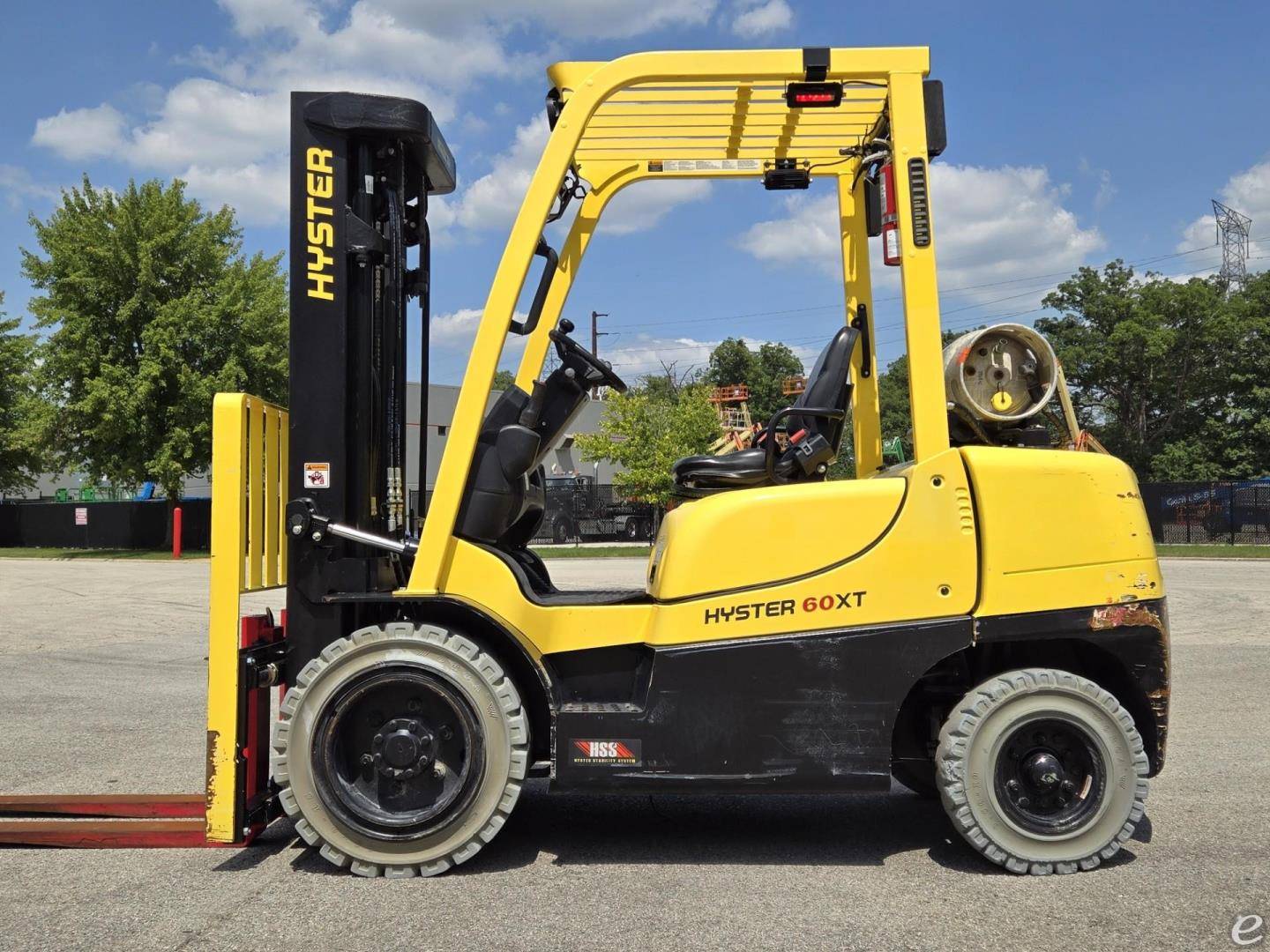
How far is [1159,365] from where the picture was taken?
140 feet

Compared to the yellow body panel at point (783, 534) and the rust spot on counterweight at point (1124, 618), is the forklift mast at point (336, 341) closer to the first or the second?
the yellow body panel at point (783, 534)

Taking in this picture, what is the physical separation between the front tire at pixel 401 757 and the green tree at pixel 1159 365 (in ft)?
138

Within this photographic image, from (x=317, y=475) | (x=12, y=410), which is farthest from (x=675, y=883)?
(x=12, y=410)

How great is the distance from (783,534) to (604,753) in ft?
3.97

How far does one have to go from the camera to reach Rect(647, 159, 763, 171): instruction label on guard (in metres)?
5.35

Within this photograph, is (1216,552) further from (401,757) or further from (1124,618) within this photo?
(401,757)

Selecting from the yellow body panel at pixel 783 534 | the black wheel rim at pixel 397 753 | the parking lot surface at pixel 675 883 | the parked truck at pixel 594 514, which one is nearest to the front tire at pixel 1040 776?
the parking lot surface at pixel 675 883

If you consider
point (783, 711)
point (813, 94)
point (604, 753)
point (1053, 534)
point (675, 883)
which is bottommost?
point (675, 883)

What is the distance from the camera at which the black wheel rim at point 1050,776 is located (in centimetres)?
435

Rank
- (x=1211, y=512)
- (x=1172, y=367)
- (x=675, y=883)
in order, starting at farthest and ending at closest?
(x=1172, y=367)
(x=1211, y=512)
(x=675, y=883)

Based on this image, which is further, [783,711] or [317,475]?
[317,475]

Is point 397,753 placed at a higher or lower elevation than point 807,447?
lower

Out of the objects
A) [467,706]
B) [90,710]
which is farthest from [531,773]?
[90,710]

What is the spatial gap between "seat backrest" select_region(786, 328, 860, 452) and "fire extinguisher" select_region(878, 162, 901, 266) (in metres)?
0.48
